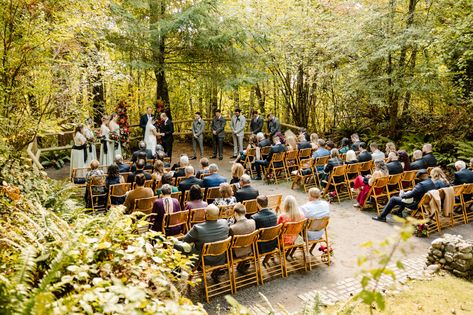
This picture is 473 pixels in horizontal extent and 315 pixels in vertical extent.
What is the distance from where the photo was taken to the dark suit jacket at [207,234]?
5625mm

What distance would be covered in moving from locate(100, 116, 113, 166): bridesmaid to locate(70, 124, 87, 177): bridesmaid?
36.3 inches

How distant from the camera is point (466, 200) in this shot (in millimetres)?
8945

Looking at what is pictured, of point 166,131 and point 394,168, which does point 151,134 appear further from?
point 394,168

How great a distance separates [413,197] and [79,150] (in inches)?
372

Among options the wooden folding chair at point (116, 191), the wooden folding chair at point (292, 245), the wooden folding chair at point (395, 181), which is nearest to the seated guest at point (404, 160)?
the wooden folding chair at point (395, 181)

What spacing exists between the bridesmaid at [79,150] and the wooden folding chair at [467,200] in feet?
32.7

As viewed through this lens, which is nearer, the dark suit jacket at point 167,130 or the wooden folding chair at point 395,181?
the wooden folding chair at point 395,181

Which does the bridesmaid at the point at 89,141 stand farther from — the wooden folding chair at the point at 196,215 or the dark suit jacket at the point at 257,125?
the wooden folding chair at the point at 196,215

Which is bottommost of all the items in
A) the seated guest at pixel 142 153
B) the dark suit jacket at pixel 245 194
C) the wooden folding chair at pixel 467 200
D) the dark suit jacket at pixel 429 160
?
the wooden folding chair at pixel 467 200

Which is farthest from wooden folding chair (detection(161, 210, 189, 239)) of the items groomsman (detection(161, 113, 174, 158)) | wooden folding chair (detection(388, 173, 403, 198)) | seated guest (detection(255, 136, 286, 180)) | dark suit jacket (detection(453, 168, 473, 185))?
groomsman (detection(161, 113, 174, 158))

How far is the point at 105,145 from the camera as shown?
12539mm

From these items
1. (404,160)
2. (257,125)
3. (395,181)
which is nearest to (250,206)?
(395,181)

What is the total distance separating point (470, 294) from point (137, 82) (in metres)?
18.0

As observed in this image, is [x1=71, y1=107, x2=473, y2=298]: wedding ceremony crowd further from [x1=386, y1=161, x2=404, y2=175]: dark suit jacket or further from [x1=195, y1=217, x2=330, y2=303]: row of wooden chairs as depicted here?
[x1=195, y1=217, x2=330, y2=303]: row of wooden chairs
